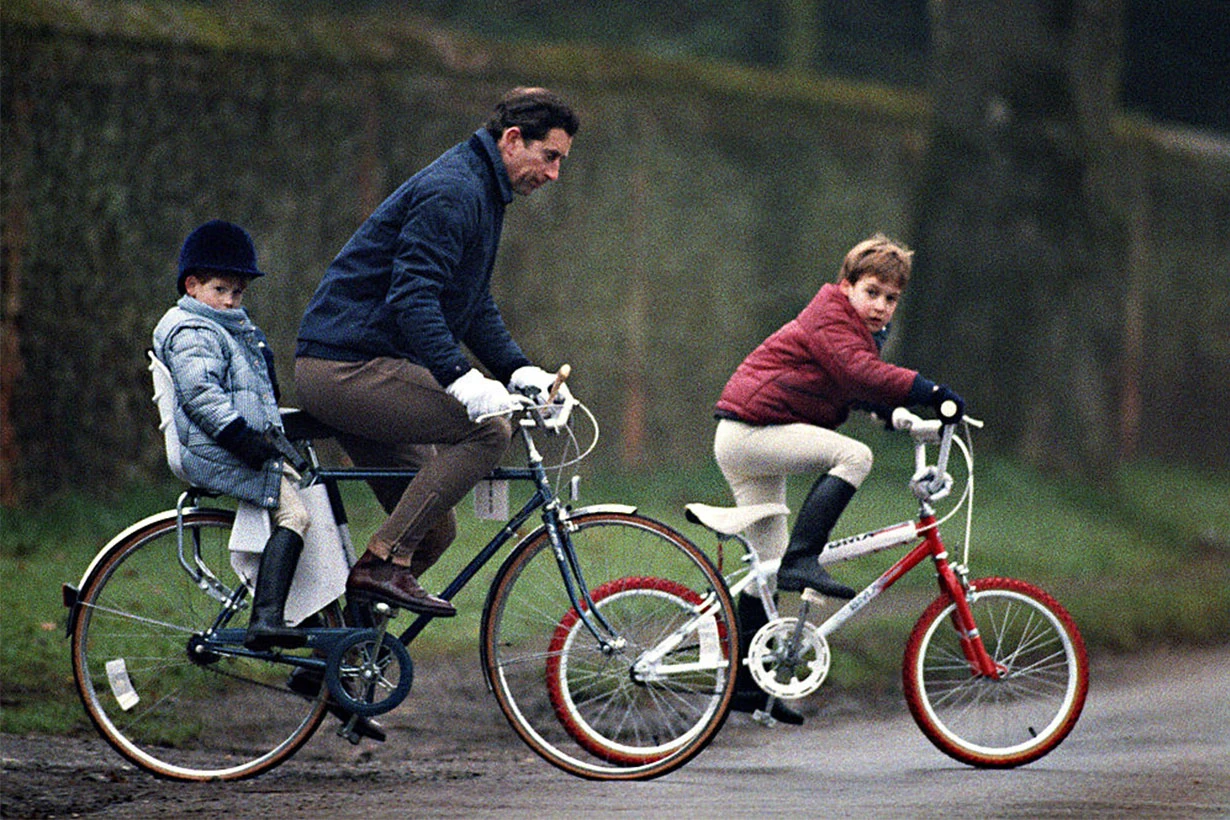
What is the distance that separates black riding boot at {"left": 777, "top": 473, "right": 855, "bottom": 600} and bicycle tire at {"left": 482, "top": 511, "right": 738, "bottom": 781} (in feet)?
1.34

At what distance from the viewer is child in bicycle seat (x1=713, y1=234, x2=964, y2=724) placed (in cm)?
662

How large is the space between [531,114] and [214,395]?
4.09 ft

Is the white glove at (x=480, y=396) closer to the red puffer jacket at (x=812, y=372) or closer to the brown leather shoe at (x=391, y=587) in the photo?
the brown leather shoe at (x=391, y=587)

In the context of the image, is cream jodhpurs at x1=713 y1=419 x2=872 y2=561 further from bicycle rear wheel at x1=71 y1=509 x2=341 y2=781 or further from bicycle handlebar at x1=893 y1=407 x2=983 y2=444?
bicycle rear wheel at x1=71 y1=509 x2=341 y2=781

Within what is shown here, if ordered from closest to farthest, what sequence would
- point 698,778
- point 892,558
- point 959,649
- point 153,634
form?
1. point 153,634
2. point 698,778
3. point 959,649
4. point 892,558

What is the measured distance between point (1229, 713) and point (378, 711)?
11.8 feet

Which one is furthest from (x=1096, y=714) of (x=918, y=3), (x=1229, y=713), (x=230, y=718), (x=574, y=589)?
(x=918, y=3)

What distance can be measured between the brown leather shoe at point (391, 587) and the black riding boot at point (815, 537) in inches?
44.3

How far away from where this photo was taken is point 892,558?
10625 millimetres

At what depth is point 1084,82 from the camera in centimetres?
1287

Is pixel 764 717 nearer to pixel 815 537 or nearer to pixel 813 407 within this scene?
pixel 815 537

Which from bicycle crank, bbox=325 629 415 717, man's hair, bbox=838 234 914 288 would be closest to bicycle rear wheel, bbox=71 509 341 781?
bicycle crank, bbox=325 629 415 717

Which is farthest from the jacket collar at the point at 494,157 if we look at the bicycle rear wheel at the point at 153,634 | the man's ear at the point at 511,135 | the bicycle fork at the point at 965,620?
the bicycle fork at the point at 965,620

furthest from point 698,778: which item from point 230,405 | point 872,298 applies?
point 230,405
